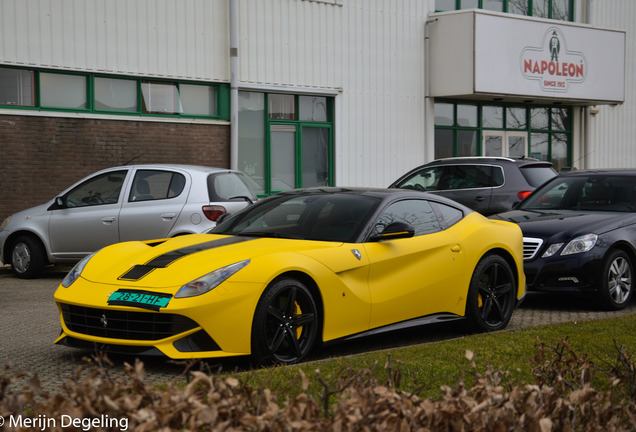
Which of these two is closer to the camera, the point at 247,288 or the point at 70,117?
the point at 247,288

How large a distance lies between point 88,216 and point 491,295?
6.72 meters

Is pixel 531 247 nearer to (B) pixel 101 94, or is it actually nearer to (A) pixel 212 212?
(A) pixel 212 212

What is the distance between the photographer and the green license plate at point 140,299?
6.52 m

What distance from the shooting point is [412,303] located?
311 inches

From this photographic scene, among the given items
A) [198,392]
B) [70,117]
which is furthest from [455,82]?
[198,392]

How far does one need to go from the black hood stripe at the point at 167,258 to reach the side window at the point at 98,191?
5.99m

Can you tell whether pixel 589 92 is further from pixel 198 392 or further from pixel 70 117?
pixel 198 392

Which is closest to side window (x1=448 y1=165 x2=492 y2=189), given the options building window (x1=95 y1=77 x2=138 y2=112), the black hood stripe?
building window (x1=95 y1=77 x2=138 y2=112)

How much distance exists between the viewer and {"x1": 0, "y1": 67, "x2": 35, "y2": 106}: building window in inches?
655

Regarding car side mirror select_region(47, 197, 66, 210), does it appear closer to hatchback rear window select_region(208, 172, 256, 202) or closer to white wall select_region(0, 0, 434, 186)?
hatchback rear window select_region(208, 172, 256, 202)

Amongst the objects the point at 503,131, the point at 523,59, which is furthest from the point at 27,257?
the point at 503,131

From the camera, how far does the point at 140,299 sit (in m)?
6.61

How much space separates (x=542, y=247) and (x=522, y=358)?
368 cm

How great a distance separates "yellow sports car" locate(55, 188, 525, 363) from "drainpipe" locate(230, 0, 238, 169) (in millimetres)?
10986
